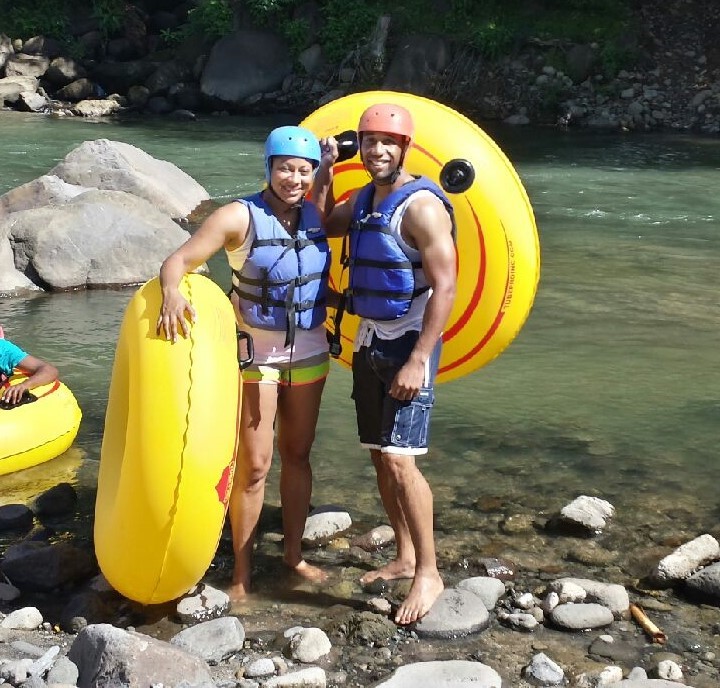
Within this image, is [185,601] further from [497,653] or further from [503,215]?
[503,215]

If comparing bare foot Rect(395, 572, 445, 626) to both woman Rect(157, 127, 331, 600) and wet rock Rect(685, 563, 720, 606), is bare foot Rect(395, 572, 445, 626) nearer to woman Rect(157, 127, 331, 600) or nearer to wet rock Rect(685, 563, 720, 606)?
woman Rect(157, 127, 331, 600)

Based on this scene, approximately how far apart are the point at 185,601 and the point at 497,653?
3.39 feet

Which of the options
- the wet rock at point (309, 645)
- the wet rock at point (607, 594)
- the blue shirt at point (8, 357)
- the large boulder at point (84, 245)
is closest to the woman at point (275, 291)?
the wet rock at point (309, 645)

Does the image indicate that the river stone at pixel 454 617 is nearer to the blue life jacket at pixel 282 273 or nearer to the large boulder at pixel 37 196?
the blue life jacket at pixel 282 273

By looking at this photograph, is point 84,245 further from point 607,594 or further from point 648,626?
point 648,626

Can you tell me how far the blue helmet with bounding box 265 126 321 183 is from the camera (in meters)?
3.43

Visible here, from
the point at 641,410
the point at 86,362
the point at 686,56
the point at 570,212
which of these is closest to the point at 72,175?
the point at 86,362

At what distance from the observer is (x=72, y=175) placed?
33.5 feet

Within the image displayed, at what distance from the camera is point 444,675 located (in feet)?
10.5

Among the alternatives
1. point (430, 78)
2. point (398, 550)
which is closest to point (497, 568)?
point (398, 550)

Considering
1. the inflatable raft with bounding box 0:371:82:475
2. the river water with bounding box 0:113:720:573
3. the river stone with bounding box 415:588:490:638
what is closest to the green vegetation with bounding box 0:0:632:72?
the river water with bounding box 0:113:720:573

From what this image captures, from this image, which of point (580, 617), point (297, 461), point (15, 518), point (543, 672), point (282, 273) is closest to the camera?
point (543, 672)

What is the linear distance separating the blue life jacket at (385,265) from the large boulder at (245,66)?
1591 centimetres

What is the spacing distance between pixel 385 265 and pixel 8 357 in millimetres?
2312
